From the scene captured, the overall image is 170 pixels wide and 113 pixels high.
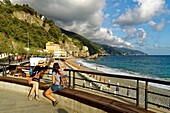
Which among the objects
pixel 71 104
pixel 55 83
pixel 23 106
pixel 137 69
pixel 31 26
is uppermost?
pixel 31 26

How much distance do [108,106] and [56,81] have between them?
2.06 meters

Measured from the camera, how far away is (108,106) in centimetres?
476

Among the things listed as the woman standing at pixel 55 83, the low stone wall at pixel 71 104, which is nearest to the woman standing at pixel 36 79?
the low stone wall at pixel 71 104

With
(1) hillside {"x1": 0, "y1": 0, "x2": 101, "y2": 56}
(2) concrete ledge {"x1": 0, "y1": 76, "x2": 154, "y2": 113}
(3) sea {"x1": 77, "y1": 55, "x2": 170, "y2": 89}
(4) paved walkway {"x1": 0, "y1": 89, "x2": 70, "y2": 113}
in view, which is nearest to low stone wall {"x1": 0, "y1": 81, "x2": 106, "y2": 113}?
(2) concrete ledge {"x1": 0, "y1": 76, "x2": 154, "y2": 113}

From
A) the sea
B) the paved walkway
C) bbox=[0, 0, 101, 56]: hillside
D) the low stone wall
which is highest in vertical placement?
bbox=[0, 0, 101, 56]: hillside

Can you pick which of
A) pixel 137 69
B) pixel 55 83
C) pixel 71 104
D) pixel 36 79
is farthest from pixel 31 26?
pixel 71 104

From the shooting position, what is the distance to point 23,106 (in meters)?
6.08

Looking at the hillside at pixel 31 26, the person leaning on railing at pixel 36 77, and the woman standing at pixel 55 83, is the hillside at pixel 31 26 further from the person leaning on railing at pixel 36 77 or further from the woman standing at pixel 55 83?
the woman standing at pixel 55 83

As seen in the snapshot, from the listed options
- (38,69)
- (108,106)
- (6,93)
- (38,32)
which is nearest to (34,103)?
(38,69)

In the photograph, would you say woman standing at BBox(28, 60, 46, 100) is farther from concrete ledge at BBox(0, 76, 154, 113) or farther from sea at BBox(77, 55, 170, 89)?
sea at BBox(77, 55, 170, 89)

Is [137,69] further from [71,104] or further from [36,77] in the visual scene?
[71,104]

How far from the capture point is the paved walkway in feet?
18.5

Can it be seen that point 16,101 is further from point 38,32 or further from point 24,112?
point 38,32

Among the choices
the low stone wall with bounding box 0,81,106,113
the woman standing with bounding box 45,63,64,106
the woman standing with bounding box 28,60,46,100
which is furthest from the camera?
the woman standing with bounding box 28,60,46,100
